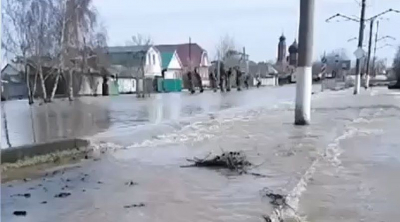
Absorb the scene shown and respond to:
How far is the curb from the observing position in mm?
8356

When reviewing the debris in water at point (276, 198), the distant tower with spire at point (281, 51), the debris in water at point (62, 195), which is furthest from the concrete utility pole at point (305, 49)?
the distant tower with spire at point (281, 51)

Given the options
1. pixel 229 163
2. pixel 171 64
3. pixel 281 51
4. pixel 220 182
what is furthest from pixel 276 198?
pixel 281 51

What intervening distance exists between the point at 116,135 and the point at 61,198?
22.5ft

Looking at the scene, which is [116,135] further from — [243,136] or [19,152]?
[19,152]

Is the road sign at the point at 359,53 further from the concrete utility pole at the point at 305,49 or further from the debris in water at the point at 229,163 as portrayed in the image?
the debris in water at the point at 229,163

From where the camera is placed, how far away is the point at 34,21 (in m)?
36.5

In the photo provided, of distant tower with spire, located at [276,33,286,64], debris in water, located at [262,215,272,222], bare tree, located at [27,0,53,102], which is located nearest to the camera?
debris in water, located at [262,215,272,222]

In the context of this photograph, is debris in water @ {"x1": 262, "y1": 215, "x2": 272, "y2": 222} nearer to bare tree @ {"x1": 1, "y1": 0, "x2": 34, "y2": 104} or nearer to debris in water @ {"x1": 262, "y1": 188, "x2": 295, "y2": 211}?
debris in water @ {"x1": 262, "y1": 188, "x2": 295, "y2": 211}

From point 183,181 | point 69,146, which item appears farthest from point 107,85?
point 183,181

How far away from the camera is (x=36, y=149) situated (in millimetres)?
9008

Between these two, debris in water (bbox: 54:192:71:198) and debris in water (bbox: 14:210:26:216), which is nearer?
debris in water (bbox: 14:210:26:216)

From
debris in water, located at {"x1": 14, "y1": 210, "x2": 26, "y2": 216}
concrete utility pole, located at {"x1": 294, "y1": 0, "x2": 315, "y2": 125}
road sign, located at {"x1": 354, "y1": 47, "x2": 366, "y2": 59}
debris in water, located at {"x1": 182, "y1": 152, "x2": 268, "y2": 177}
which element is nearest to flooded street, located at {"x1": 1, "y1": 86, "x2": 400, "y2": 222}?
debris in water, located at {"x1": 14, "y1": 210, "x2": 26, "y2": 216}

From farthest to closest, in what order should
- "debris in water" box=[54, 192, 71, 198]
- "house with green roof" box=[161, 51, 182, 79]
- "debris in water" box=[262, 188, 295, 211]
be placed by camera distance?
1. "house with green roof" box=[161, 51, 182, 79]
2. "debris in water" box=[54, 192, 71, 198]
3. "debris in water" box=[262, 188, 295, 211]

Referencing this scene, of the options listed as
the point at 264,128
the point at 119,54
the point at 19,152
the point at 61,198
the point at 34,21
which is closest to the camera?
the point at 61,198
